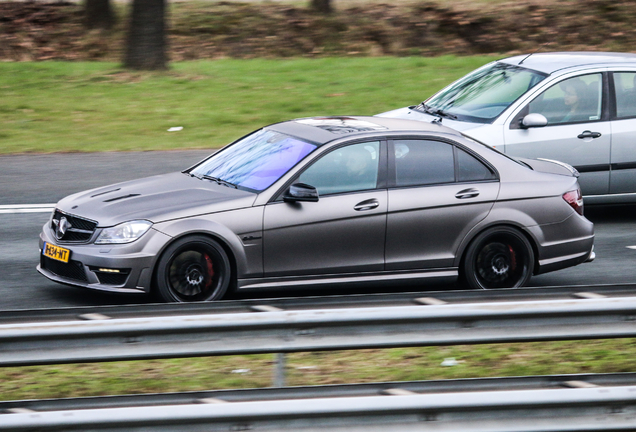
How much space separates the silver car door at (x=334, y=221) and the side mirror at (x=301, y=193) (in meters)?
0.07

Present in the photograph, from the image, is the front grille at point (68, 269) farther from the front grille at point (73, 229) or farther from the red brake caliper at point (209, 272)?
the red brake caliper at point (209, 272)

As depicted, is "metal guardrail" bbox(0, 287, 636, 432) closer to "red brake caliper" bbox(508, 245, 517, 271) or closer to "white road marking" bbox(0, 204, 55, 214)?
"red brake caliper" bbox(508, 245, 517, 271)

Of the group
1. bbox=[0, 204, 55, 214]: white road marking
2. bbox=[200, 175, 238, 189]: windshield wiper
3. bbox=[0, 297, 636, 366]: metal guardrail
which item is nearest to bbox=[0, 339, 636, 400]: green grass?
bbox=[0, 297, 636, 366]: metal guardrail

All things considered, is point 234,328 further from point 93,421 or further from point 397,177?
point 397,177

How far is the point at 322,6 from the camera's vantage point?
24.9m

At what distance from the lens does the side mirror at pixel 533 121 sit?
33.2 feet

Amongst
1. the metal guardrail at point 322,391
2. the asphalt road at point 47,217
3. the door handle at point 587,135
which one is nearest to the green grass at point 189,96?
the asphalt road at point 47,217

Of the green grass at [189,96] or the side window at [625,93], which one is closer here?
the side window at [625,93]

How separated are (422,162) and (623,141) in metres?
3.68

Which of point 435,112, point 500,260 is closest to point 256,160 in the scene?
point 500,260

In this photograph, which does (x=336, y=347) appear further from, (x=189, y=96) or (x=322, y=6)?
(x=322, y=6)

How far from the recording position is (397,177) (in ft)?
25.1

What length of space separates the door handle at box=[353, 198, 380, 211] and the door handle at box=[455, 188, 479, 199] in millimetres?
738

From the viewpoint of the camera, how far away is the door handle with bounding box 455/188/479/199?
7727mm
